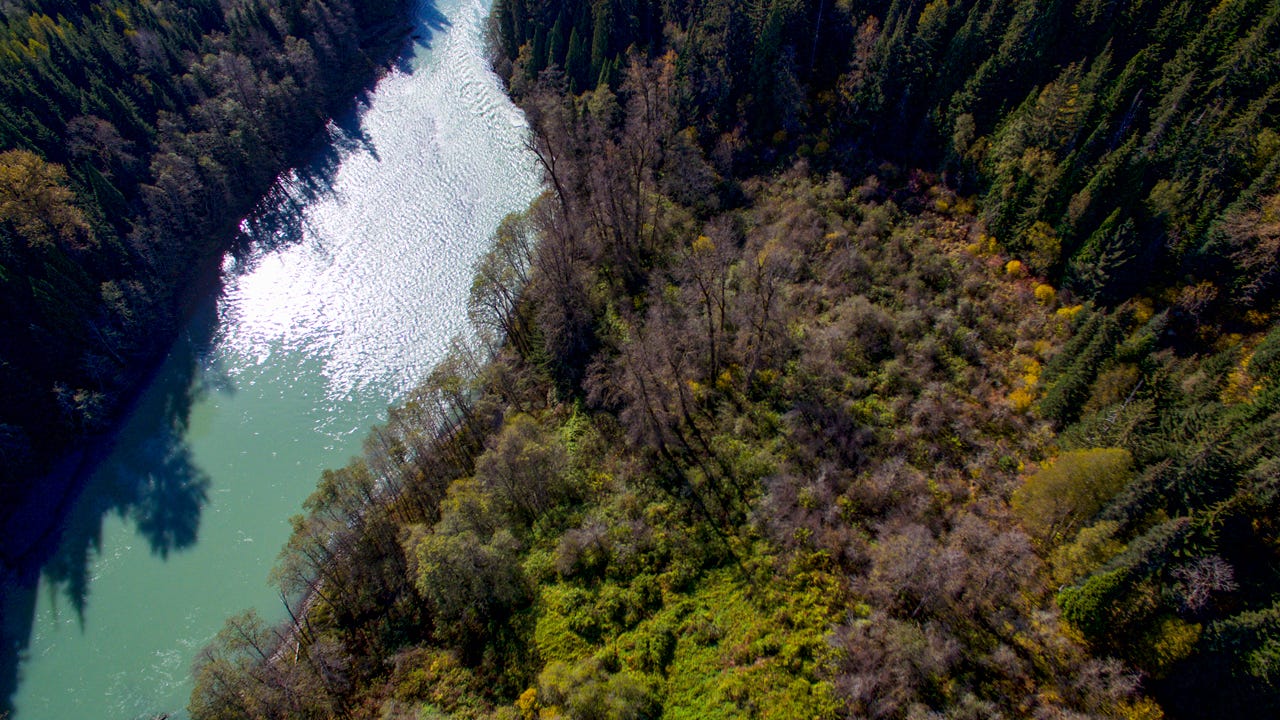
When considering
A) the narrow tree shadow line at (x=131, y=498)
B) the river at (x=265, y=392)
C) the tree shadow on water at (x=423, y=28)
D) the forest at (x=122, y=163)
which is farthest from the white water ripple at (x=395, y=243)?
the forest at (x=122, y=163)

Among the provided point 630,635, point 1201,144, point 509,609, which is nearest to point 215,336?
point 509,609

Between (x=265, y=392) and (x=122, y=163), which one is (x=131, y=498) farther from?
(x=122, y=163)

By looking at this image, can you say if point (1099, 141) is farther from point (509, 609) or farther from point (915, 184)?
point (509, 609)

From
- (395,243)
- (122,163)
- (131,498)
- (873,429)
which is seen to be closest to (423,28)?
(122,163)

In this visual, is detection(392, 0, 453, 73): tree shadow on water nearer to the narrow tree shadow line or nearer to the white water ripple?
the white water ripple

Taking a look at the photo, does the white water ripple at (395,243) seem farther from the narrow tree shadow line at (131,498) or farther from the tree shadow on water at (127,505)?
the tree shadow on water at (127,505)

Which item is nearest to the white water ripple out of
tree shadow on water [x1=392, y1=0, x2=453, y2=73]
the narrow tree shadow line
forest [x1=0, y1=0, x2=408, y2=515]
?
the narrow tree shadow line
